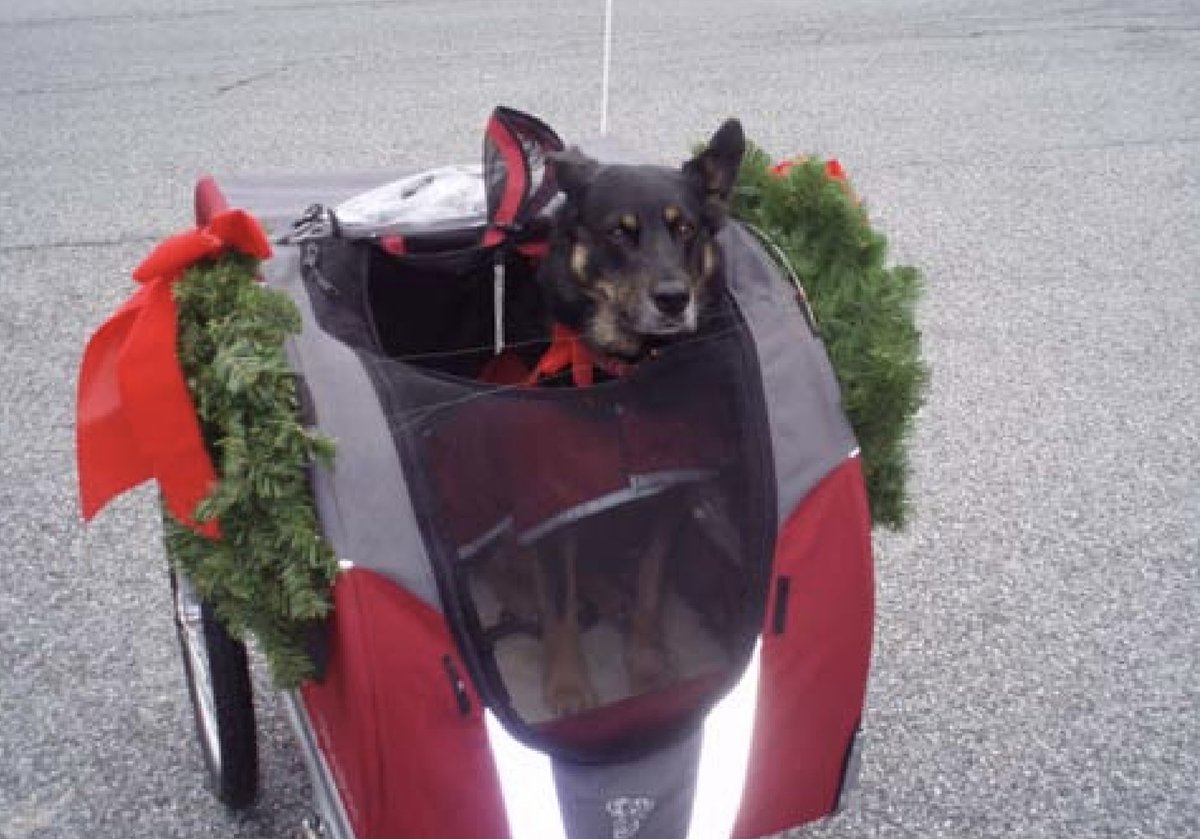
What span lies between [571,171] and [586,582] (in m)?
0.79

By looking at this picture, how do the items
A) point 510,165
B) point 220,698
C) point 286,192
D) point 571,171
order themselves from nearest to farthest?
1. point 220,698
2. point 510,165
3. point 571,171
4. point 286,192

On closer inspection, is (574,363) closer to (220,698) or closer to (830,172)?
(830,172)

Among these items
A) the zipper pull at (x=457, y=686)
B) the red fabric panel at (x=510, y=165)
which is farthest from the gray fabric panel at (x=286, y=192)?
the zipper pull at (x=457, y=686)

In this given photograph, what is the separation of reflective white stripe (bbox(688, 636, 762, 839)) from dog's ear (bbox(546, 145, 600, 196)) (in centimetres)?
95

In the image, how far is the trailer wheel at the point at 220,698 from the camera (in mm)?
1990

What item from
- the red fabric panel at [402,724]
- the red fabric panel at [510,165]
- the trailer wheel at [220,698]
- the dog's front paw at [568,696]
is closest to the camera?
the red fabric panel at [402,724]

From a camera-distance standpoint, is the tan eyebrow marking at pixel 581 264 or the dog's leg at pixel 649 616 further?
the tan eyebrow marking at pixel 581 264

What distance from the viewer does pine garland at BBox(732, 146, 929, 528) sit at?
1.89 m

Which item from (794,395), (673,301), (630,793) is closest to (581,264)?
(673,301)

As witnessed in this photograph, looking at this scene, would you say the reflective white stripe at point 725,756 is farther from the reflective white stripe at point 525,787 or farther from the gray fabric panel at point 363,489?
the gray fabric panel at point 363,489

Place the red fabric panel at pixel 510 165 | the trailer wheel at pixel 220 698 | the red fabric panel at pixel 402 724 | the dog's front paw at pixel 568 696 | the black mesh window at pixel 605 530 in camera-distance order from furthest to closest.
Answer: the red fabric panel at pixel 510 165
the trailer wheel at pixel 220 698
the dog's front paw at pixel 568 696
the black mesh window at pixel 605 530
the red fabric panel at pixel 402 724

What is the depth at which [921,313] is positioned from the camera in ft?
14.4

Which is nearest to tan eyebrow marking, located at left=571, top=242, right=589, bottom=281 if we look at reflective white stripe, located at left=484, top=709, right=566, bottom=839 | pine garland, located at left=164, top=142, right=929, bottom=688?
pine garland, located at left=164, top=142, right=929, bottom=688

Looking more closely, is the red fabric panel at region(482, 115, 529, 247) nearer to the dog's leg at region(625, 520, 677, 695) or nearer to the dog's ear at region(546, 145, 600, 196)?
the dog's ear at region(546, 145, 600, 196)
